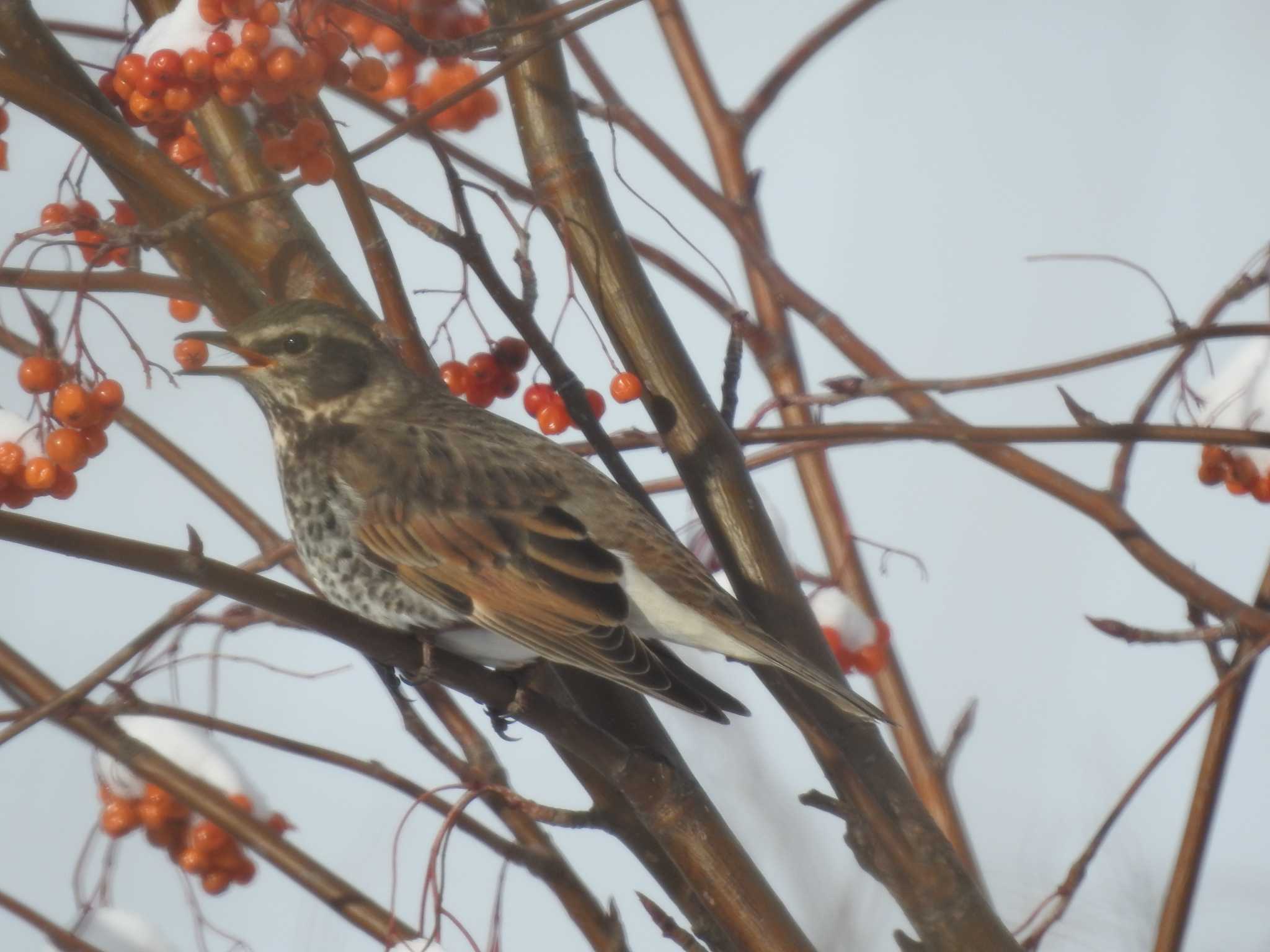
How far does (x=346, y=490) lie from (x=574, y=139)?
979 millimetres

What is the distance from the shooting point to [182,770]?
9.21ft

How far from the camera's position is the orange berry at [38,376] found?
2352 millimetres

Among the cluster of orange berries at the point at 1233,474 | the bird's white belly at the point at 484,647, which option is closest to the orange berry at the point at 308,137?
the bird's white belly at the point at 484,647

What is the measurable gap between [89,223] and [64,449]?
14.9 inches

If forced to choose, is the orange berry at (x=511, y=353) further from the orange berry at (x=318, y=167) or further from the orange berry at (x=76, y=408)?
the orange berry at (x=76, y=408)

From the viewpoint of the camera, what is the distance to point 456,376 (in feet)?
8.86

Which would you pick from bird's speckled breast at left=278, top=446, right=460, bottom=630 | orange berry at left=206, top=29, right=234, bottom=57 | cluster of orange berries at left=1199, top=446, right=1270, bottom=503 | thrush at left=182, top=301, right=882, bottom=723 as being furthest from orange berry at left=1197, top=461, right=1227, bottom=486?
orange berry at left=206, top=29, right=234, bottom=57

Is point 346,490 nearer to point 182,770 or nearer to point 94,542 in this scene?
point 182,770

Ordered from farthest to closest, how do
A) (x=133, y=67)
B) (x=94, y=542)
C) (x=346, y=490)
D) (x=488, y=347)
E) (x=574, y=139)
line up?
(x=346, y=490)
(x=488, y=347)
(x=574, y=139)
(x=133, y=67)
(x=94, y=542)

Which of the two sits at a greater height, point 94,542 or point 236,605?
point 236,605

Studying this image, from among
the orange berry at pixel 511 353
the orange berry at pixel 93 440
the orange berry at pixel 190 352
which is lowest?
the orange berry at pixel 93 440

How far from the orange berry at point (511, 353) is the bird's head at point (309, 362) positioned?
0.33 m

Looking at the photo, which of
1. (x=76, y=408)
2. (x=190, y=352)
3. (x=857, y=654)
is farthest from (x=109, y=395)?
(x=857, y=654)

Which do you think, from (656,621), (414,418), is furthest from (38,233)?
(656,621)
